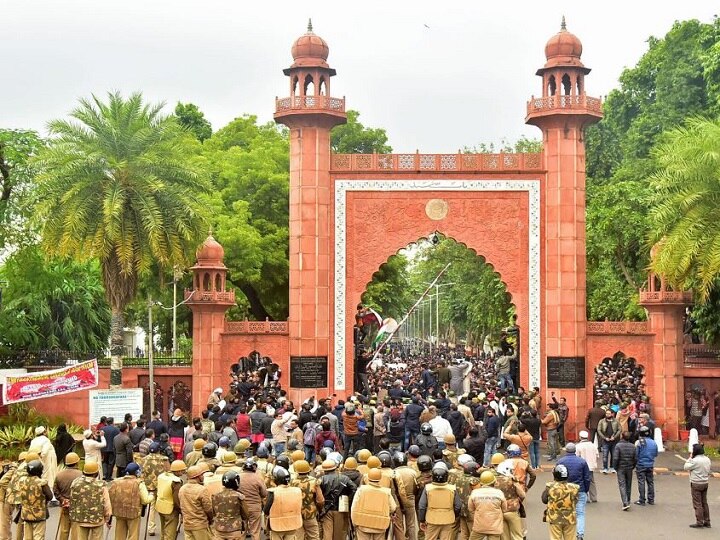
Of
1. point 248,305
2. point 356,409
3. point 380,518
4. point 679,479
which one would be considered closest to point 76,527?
point 380,518

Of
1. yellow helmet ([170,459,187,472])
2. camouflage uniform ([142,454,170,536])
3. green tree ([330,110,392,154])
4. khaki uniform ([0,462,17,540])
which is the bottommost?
khaki uniform ([0,462,17,540])

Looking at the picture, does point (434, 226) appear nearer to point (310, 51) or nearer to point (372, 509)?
point (310, 51)

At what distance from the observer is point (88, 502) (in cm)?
1308

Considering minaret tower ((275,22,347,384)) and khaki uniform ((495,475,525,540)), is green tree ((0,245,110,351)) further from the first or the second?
khaki uniform ((495,475,525,540))

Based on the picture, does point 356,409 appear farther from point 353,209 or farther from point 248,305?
point 248,305

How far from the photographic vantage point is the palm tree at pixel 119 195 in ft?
80.5

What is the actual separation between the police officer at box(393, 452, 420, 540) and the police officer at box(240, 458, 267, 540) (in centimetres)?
184

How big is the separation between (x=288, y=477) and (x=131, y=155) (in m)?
14.6

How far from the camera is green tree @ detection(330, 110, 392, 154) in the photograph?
1939 inches

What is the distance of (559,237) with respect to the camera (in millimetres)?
26938

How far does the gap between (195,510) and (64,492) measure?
2.02 metres

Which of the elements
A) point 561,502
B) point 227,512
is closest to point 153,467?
point 227,512

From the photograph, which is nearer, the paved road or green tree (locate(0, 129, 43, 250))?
the paved road

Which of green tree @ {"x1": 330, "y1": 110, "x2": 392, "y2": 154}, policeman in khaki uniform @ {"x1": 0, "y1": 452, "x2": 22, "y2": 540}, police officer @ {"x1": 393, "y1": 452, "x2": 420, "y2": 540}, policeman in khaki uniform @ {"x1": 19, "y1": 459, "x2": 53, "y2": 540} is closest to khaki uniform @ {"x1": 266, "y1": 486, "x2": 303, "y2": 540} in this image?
police officer @ {"x1": 393, "y1": 452, "x2": 420, "y2": 540}
